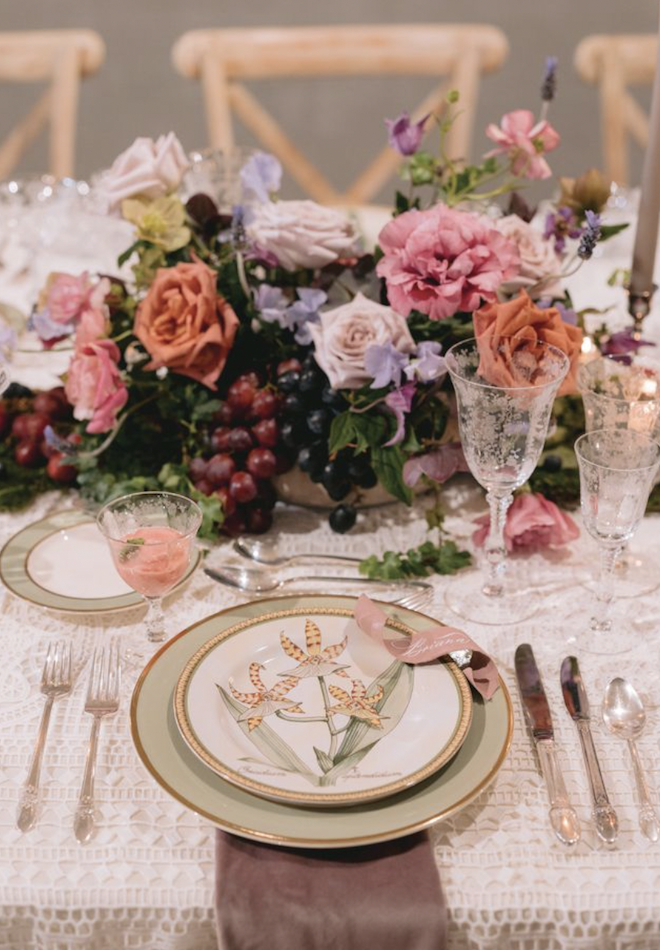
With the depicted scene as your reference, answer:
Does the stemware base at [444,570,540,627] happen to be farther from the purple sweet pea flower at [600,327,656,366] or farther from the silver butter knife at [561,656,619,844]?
the purple sweet pea flower at [600,327,656,366]

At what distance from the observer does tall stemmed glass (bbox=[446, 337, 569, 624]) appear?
94 centimetres

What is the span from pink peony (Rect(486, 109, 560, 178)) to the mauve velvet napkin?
2.61 feet

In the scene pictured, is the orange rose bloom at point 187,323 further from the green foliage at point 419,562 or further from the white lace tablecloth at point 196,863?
the white lace tablecloth at point 196,863

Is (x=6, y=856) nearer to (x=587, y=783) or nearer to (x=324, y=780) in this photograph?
(x=324, y=780)

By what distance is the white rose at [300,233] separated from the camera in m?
1.09

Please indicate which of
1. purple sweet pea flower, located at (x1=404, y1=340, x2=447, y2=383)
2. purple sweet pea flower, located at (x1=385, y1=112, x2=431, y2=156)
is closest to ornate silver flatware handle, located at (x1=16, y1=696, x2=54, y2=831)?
purple sweet pea flower, located at (x1=404, y1=340, x2=447, y2=383)

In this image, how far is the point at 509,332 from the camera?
96 centimetres

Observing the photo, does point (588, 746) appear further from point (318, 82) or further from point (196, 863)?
point (318, 82)

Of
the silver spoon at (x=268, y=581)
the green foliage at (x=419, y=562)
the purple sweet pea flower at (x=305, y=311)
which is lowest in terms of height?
the silver spoon at (x=268, y=581)

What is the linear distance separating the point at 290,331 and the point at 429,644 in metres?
0.43

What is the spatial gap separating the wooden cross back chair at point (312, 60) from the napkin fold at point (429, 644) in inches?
62.5

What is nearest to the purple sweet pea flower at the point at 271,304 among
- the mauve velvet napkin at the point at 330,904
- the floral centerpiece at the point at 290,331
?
the floral centerpiece at the point at 290,331

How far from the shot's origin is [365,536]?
1144mm

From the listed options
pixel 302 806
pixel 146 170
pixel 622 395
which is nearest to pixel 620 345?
pixel 622 395
